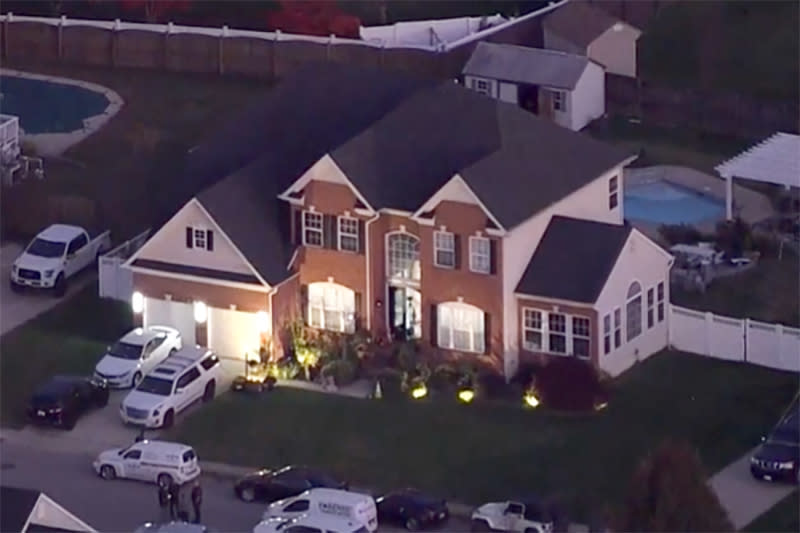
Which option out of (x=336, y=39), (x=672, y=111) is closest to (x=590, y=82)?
(x=672, y=111)

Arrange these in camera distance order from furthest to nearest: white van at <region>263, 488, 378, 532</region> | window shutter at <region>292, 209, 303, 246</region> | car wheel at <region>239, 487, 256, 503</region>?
window shutter at <region>292, 209, 303, 246</region>, car wheel at <region>239, 487, 256, 503</region>, white van at <region>263, 488, 378, 532</region>

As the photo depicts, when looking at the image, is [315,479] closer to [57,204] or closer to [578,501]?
[578,501]

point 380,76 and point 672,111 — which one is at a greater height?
point 380,76

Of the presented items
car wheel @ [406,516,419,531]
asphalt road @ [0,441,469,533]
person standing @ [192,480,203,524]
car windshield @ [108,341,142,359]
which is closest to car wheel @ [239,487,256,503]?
asphalt road @ [0,441,469,533]

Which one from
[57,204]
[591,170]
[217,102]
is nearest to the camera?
[591,170]

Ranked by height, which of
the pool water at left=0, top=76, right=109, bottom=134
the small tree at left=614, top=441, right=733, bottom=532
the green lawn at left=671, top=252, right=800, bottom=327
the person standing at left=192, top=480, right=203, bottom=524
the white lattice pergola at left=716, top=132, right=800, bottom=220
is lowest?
the pool water at left=0, top=76, right=109, bottom=134

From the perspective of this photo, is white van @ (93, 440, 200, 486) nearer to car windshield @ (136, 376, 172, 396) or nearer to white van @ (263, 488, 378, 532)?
car windshield @ (136, 376, 172, 396)

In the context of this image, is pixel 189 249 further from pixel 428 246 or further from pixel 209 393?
pixel 428 246
